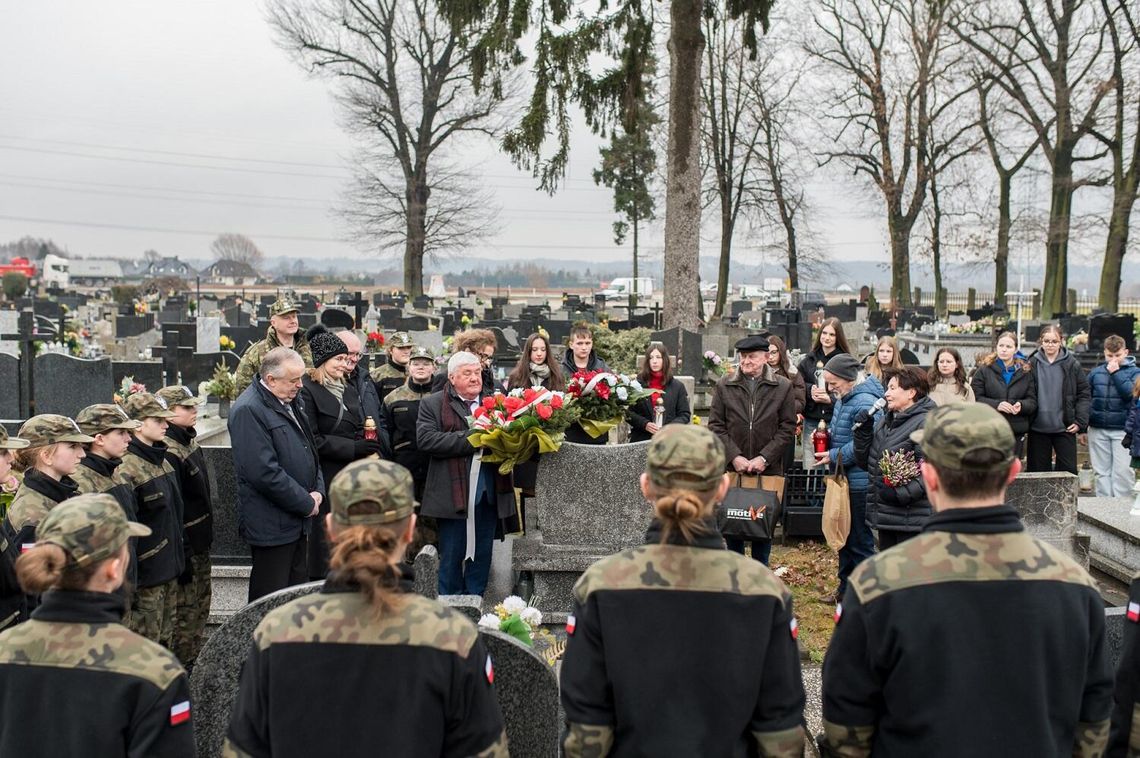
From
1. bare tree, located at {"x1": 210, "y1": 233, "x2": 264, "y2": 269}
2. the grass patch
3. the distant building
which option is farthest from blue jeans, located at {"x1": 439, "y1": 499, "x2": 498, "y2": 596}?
bare tree, located at {"x1": 210, "y1": 233, "x2": 264, "y2": 269}

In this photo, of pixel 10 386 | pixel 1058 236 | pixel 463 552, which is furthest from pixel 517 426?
pixel 1058 236

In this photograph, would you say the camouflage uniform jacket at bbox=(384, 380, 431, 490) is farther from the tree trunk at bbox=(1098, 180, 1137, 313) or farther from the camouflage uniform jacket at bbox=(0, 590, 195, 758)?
the tree trunk at bbox=(1098, 180, 1137, 313)

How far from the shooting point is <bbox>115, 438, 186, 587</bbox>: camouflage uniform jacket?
5309 mm

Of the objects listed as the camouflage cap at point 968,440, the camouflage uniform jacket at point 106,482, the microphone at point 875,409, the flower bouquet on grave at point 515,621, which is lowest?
the flower bouquet on grave at point 515,621

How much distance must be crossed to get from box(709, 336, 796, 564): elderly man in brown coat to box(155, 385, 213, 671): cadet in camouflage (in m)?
3.51

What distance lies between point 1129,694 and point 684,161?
13345 millimetres

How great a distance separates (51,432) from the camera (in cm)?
473

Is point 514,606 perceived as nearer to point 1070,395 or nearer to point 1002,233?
point 1070,395

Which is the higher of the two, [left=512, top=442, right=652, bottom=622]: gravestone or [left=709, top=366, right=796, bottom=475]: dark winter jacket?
[left=709, top=366, right=796, bottom=475]: dark winter jacket

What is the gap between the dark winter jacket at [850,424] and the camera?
702 centimetres

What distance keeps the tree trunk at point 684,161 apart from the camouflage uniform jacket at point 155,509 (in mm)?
10936

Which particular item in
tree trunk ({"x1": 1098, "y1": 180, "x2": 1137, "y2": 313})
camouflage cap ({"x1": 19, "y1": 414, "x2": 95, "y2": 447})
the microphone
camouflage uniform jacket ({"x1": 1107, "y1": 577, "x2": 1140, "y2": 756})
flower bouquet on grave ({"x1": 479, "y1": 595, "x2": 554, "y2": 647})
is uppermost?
tree trunk ({"x1": 1098, "y1": 180, "x2": 1137, "y2": 313})

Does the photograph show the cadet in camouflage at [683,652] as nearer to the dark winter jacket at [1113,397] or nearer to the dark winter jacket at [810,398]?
the dark winter jacket at [810,398]

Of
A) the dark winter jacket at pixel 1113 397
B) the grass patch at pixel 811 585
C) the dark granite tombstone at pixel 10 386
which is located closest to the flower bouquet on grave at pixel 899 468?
the grass patch at pixel 811 585
